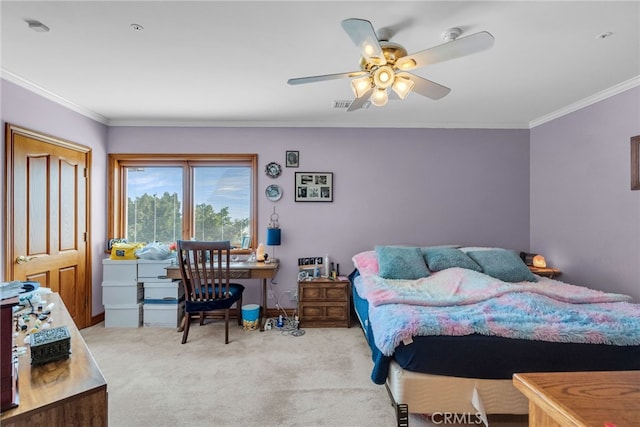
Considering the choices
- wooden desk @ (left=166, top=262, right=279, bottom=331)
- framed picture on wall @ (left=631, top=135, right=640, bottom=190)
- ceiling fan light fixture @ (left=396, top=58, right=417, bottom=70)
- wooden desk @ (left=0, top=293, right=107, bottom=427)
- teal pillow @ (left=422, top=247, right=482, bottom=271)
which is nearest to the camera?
wooden desk @ (left=0, top=293, right=107, bottom=427)

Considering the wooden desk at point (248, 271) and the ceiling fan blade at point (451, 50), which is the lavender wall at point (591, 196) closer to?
the ceiling fan blade at point (451, 50)

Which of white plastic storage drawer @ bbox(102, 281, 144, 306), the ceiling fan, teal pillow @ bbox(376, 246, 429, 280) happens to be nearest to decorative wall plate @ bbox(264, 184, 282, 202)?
teal pillow @ bbox(376, 246, 429, 280)

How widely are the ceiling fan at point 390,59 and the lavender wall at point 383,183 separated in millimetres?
1756

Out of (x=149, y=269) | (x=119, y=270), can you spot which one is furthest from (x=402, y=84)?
(x=119, y=270)

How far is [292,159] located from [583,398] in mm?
3529

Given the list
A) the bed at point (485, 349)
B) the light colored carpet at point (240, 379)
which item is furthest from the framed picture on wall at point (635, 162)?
the light colored carpet at point (240, 379)

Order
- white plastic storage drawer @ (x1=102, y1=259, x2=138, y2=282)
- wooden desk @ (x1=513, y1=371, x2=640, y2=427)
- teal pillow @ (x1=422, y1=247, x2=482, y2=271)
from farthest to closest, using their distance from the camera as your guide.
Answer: white plastic storage drawer @ (x1=102, y1=259, x2=138, y2=282) < teal pillow @ (x1=422, y1=247, x2=482, y2=271) < wooden desk @ (x1=513, y1=371, x2=640, y2=427)

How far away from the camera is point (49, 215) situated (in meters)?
2.90

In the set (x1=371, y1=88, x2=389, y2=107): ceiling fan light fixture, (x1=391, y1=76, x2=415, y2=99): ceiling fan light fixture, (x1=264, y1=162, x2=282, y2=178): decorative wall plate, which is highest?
(x1=391, y1=76, x2=415, y2=99): ceiling fan light fixture

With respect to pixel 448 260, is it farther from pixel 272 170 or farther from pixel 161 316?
pixel 161 316

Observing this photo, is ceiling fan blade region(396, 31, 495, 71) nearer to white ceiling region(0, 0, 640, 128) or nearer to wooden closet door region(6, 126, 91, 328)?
white ceiling region(0, 0, 640, 128)

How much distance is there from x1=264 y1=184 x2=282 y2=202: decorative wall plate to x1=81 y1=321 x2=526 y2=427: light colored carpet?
1608 mm

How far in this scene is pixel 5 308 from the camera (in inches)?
34.2

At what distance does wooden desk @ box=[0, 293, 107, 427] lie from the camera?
89 centimetres
